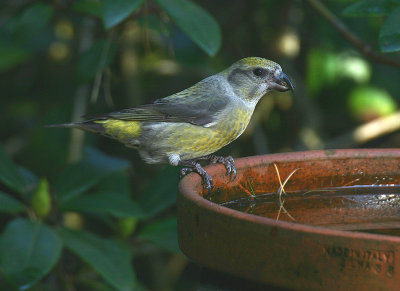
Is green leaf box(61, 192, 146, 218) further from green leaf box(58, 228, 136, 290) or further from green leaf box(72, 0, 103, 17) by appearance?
green leaf box(72, 0, 103, 17)

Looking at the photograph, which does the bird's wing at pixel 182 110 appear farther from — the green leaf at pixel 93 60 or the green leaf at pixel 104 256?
the green leaf at pixel 104 256

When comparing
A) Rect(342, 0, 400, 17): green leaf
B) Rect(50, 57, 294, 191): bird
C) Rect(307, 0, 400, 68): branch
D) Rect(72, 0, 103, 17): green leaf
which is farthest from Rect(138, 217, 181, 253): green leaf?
Rect(342, 0, 400, 17): green leaf

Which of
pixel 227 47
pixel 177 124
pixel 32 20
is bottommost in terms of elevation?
pixel 227 47

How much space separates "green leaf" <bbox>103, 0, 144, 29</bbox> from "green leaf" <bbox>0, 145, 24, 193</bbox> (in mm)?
951

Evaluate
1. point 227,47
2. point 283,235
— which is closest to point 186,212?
point 283,235

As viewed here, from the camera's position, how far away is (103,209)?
3217mm

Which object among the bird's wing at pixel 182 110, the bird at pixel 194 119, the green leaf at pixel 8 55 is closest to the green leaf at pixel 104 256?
the bird at pixel 194 119

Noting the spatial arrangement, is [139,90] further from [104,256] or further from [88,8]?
[104,256]

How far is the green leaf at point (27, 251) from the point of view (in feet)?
9.22

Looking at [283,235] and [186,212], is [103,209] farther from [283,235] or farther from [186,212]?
[283,235]

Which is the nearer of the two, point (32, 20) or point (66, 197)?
point (66, 197)

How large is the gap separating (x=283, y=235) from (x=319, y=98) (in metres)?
3.78

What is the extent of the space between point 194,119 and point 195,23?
0.55 meters

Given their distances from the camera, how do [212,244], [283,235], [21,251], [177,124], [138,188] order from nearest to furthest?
[283,235], [212,244], [21,251], [177,124], [138,188]
